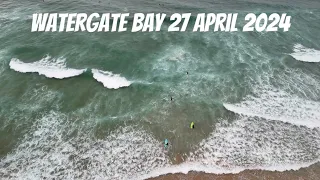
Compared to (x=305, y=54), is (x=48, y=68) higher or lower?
lower

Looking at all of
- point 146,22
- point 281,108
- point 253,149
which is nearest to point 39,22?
point 146,22

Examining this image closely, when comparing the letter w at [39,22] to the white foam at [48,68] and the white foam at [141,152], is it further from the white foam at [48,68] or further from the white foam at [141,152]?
the white foam at [141,152]

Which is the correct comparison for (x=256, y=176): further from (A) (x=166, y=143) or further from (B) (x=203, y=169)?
(A) (x=166, y=143)

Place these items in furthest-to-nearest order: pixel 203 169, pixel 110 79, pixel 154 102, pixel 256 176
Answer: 1. pixel 110 79
2. pixel 154 102
3. pixel 203 169
4. pixel 256 176

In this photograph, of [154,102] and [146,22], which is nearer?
[154,102]

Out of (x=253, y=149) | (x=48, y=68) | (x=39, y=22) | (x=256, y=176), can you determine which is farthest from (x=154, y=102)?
(x=39, y=22)

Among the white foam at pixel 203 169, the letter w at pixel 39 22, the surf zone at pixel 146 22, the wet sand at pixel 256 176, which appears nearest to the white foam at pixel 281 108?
the white foam at pixel 203 169

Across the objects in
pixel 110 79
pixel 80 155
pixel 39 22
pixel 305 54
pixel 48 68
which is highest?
pixel 39 22

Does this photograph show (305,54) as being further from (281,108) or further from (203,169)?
(203,169)

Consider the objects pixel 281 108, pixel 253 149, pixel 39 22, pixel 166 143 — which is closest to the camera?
pixel 253 149
